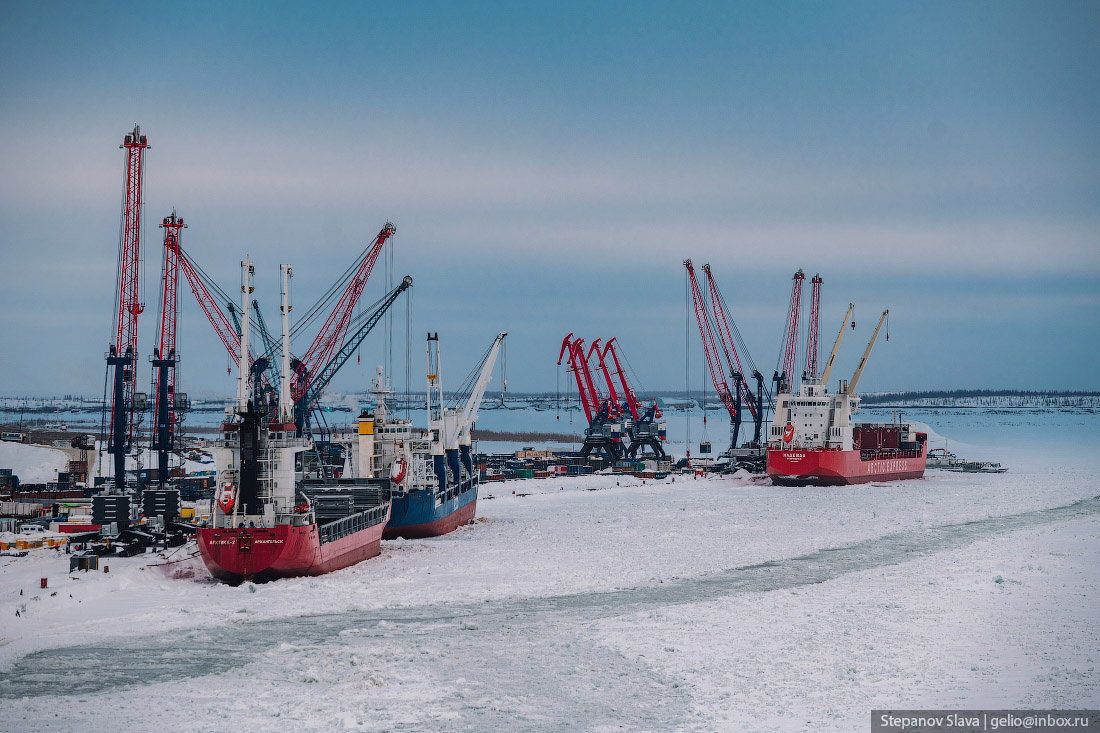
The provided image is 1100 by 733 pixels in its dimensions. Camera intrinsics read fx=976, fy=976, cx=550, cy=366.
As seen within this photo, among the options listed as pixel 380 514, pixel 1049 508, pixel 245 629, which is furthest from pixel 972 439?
pixel 245 629

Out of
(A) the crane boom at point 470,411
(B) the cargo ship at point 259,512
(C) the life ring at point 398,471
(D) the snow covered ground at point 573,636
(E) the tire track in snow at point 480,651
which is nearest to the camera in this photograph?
(D) the snow covered ground at point 573,636

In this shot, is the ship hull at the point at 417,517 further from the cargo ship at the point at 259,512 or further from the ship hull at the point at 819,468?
the ship hull at the point at 819,468

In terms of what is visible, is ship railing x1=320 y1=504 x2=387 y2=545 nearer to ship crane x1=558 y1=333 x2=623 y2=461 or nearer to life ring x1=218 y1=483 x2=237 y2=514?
life ring x1=218 y1=483 x2=237 y2=514

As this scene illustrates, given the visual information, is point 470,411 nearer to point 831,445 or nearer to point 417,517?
point 417,517

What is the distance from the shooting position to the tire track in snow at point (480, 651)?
20.3 m

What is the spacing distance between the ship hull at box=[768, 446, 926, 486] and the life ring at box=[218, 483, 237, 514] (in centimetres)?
5550

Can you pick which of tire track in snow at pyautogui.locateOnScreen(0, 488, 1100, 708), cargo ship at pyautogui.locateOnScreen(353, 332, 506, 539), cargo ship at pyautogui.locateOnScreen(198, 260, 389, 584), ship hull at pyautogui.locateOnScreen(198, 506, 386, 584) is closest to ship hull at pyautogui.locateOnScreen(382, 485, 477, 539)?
cargo ship at pyautogui.locateOnScreen(353, 332, 506, 539)

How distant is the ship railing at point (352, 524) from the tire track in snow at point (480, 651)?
23.2 feet

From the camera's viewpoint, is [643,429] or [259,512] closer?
[259,512]

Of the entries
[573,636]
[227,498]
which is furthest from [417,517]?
[573,636]

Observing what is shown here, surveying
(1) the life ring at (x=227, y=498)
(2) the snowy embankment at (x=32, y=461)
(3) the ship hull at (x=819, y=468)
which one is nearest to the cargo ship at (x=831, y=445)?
(3) the ship hull at (x=819, y=468)

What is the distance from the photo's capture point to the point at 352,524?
1494 inches

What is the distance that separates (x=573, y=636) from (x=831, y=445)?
6258 cm

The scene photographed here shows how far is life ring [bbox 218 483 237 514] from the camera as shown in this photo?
33.0 meters
